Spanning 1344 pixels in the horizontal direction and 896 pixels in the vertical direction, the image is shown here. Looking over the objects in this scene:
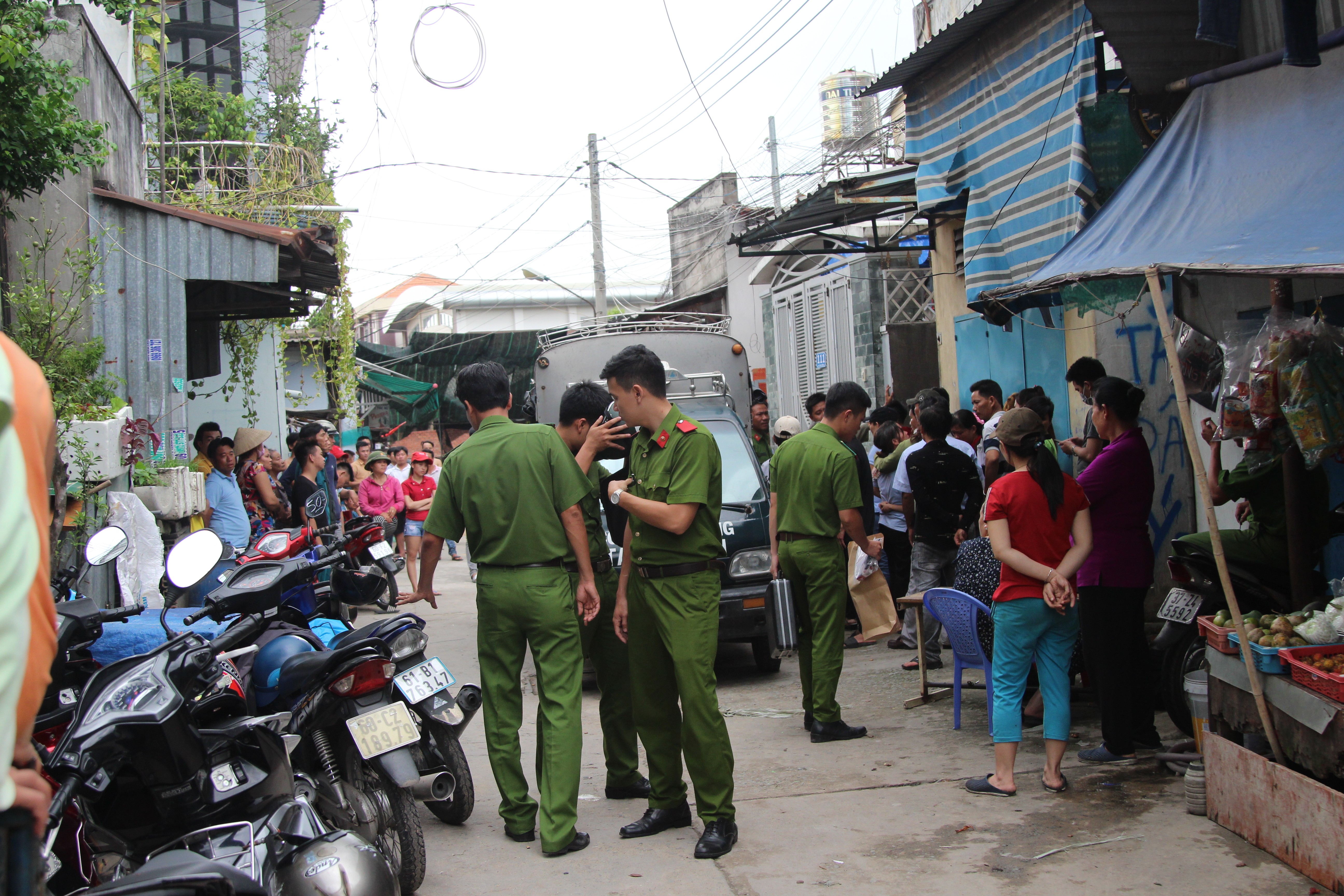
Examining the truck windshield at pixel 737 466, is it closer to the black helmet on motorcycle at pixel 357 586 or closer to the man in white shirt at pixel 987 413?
the man in white shirt at pixel 987 413

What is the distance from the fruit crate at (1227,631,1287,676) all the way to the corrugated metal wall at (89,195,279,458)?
26.6 feet

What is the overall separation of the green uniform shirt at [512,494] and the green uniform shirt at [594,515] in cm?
13

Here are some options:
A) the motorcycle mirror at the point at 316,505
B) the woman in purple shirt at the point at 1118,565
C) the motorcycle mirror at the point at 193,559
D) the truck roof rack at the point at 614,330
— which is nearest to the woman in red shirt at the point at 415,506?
the truck roof rack at the point at 614,330

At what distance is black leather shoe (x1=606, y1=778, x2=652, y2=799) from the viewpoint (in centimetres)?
529

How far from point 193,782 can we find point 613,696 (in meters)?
2.08

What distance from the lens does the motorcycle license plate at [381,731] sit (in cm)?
400

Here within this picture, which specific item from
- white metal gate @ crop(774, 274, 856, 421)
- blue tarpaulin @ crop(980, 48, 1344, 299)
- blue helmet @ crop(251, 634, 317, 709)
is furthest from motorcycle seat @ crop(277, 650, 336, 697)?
white metal gate @ crop(774, 274, 856, 421)

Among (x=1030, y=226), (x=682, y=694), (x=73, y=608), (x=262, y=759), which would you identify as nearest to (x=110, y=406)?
(x=73, y=608)

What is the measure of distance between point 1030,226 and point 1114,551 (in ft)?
8.44

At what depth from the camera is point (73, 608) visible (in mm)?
4125

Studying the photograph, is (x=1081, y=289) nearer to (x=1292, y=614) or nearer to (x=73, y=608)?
(x=1292, y=614)

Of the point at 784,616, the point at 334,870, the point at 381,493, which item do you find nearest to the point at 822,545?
the point at 784,616

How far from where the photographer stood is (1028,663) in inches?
192

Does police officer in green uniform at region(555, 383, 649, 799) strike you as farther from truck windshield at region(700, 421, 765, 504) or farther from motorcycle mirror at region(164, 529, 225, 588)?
truck windshield at region(700, 421, 765, 504)
